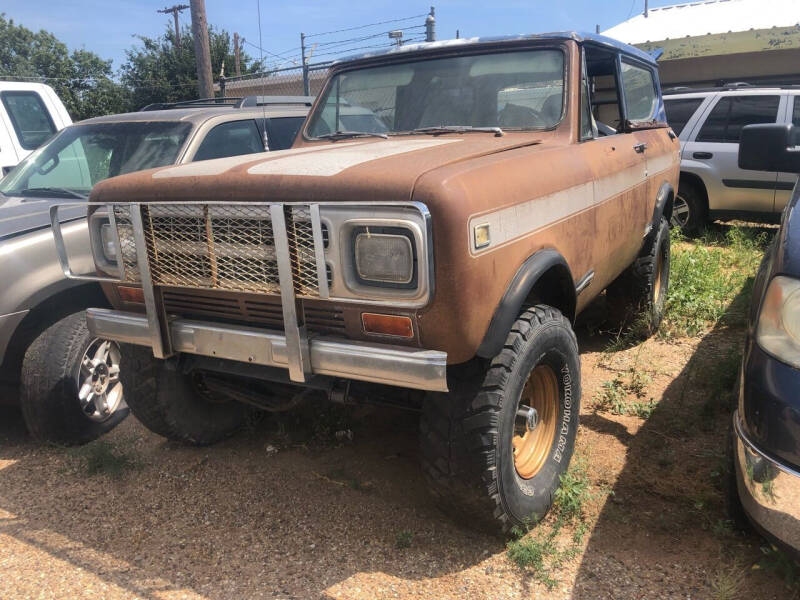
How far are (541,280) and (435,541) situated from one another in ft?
3.98

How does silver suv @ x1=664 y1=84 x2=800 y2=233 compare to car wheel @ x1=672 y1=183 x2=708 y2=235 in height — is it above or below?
above

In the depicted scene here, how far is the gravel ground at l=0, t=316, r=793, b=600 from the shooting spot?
97.4 inches

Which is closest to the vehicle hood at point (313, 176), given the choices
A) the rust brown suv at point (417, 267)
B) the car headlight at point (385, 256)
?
the rust brown suv at point (417, 267)

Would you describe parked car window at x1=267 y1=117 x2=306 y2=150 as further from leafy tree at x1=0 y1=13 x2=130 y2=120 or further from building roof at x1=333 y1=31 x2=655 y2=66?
leafy tree at x1=0 y1=13 x2=130 y2=120

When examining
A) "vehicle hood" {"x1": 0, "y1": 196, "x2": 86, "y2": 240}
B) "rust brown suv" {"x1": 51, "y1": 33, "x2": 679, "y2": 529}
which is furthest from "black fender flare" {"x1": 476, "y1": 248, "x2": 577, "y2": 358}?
"vehicle hood" {"x1": 0, "y1": 196, "x2": 86, "y2": 240}

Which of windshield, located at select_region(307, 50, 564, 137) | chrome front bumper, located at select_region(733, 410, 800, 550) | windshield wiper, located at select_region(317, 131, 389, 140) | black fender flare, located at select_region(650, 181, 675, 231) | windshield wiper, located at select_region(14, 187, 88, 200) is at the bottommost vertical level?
chrome front bumper, located at select_region(733, 410, 800, 550)

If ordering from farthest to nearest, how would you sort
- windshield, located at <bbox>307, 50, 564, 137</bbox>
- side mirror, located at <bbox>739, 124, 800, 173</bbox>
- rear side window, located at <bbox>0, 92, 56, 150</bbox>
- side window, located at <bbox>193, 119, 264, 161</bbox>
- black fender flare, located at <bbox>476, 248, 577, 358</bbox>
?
rear side window, located at <bbox>0, 92, 56, 150</bbox>
side window, located at <bbox>193, 119, 264, 161</bbox>
windshield, located at <bbox>307, 50, 564, 137</bbox>
side mirror, located at <bbox>739, 124, 800, 173</bbox>
black fender flare, located at <bbox>476, 248, 577, 358</bbox>

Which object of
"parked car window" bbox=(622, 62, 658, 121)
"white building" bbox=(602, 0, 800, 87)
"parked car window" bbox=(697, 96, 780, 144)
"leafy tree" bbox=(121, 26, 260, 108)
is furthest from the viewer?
"leafy tree" bbox=(121, 26, 260, 108)

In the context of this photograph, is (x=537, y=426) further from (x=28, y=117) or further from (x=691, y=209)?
(x=28, y=117)

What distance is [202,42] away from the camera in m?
8.95

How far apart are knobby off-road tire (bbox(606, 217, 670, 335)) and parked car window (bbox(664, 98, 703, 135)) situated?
409 cm

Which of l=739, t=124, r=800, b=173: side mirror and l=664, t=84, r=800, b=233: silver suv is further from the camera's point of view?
l=664, t=84, r=800, b=233: silver suv

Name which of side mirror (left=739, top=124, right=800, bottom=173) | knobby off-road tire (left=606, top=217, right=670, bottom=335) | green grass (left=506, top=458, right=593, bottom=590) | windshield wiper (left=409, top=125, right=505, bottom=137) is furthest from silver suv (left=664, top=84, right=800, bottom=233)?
green grass (left=506, top=458, right=593, bottom=590)

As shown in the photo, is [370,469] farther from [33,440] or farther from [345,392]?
[33,440]
